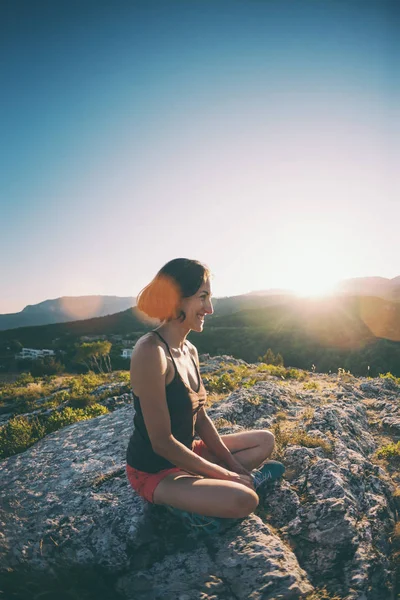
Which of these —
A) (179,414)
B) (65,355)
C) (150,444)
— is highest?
(179,414)

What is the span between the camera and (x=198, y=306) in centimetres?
326

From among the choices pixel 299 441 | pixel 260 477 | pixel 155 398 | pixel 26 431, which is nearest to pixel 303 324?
pixel 26 431

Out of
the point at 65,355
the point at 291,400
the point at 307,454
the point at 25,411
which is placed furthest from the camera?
the point at 65,355

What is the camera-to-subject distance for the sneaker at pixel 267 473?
3.51 meters

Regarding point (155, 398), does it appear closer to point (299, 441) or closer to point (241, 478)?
point (241, 478)

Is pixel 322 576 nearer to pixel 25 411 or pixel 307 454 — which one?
pixel 307 454

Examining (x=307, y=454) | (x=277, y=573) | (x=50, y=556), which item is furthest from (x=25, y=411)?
(x=277, y=573)

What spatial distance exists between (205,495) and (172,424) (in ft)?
1.97

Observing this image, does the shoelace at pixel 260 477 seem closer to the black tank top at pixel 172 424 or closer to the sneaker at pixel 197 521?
the sneaker at pixel 197 521

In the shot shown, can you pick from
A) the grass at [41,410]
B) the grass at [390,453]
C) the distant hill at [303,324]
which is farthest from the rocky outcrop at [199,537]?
the distant hill at [303,324]

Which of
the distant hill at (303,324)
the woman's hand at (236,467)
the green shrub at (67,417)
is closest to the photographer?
the woman's hand at (236,467)

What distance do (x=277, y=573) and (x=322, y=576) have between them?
0.42 m

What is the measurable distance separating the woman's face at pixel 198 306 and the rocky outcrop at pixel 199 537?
5.88 feet

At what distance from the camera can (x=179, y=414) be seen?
3061mm
